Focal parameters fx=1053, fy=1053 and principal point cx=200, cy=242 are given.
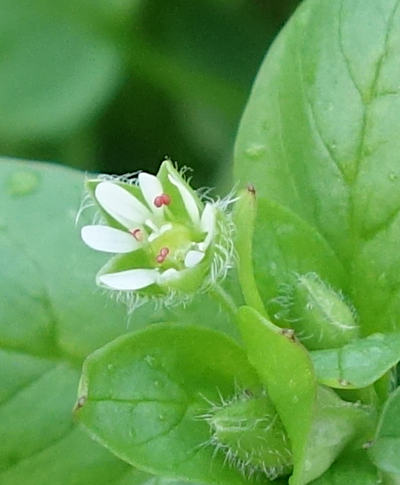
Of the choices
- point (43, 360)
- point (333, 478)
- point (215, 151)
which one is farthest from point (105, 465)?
point (215, 151)

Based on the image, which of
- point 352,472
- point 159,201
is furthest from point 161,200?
point 352,472

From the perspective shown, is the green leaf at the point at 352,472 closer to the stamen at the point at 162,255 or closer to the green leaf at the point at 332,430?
the green leaf at the point at 332,430

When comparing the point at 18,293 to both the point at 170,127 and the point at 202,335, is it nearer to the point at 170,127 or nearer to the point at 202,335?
the point at 202,335

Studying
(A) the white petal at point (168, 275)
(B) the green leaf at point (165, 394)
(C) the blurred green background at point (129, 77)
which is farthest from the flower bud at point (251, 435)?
(C) the blurred green background at point (129, 77)

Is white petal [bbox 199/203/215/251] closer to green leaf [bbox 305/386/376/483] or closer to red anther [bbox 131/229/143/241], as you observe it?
red anther [bbox 131/229/143/241]

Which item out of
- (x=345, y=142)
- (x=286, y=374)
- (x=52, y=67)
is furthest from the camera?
(x=52, y=67)

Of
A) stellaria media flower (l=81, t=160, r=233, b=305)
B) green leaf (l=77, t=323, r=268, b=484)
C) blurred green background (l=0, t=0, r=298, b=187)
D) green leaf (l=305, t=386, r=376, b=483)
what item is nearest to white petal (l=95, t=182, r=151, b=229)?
stellaria media flower (l=81, t=160, r=233, b=305)

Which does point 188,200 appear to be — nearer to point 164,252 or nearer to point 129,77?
point 164,252
